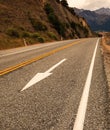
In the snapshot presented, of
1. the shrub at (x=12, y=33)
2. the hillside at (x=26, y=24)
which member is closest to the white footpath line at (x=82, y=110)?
the hillside at (x=26, y=24)

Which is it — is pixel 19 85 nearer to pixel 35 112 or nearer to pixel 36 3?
pixel 35 112

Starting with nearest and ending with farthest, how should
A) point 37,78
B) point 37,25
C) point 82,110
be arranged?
point 82,110, point 37,78, point 37,25

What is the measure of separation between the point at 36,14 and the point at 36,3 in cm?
656

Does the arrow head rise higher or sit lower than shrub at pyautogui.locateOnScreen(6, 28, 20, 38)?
lower

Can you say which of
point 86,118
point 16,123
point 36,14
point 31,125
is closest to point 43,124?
point 31,125

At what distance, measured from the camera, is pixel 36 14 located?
4781 centimetres

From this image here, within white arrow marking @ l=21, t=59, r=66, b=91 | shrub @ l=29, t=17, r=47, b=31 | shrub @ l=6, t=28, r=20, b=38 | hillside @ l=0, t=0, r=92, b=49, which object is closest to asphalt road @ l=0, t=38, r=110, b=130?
white arrow marking @ l=21, t=59, r=66, b=91

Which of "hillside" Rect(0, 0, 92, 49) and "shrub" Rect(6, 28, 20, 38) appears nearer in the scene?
"hillside" Rect(0, 0, 92, 49)

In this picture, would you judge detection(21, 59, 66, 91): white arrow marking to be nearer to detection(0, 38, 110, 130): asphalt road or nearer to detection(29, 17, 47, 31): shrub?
detection(0, 38, 110, 130): asphalt road

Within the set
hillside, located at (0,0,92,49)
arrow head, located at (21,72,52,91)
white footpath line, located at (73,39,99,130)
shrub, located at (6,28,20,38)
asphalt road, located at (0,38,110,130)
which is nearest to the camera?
white footpath line, located at (73,39,99,130)

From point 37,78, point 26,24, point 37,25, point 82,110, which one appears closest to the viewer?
point 82,110

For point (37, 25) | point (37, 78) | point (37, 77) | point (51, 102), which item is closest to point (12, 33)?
point (37, 25)

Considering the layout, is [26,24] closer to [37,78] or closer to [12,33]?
[12,33]

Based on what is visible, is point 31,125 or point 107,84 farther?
point 107,84
